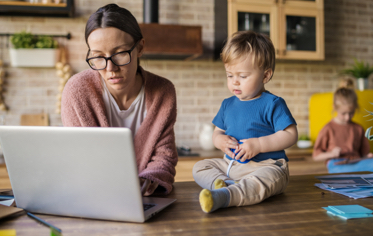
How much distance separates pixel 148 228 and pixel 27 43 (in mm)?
2516

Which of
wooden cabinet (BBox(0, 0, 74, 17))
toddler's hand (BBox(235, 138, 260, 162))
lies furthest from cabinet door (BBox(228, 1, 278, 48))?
toddler's hand (BBox(235, 138, 260, 162))

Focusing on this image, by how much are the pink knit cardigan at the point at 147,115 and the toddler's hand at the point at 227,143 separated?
202 millimetres

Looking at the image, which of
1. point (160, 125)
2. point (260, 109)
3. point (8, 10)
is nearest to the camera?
point (260, 109)

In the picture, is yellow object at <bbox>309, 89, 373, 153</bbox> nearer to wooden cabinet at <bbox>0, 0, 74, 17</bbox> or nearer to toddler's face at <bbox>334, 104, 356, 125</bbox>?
toddler's face at <bbox>334, 104, 356, 125</bbox>

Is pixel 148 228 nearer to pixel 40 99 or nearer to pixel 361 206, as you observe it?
pixel 361 206

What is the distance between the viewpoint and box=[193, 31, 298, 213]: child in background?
109 centimetres

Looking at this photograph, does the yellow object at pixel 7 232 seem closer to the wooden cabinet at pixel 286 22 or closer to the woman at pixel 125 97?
the woman at pixel 125 97

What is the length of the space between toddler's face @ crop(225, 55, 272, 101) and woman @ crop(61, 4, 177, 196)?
294mm

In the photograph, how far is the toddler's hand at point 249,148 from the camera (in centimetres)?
108

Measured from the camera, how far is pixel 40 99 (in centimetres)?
292

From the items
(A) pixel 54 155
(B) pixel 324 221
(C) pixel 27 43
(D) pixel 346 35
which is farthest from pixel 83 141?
(D) pixel 346 35

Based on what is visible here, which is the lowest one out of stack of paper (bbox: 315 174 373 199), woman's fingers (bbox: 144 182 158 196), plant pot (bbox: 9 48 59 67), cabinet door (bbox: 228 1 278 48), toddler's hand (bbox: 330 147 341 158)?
toddler's hand (bbox: 330 147 341 158)

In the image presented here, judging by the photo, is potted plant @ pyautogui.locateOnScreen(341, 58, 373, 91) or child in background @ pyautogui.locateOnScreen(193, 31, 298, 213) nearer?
child in background @ pyautogui.locateOnScreen(193, 31, 298, 213)

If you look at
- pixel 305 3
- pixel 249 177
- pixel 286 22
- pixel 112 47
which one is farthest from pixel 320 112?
pixel 112 47
